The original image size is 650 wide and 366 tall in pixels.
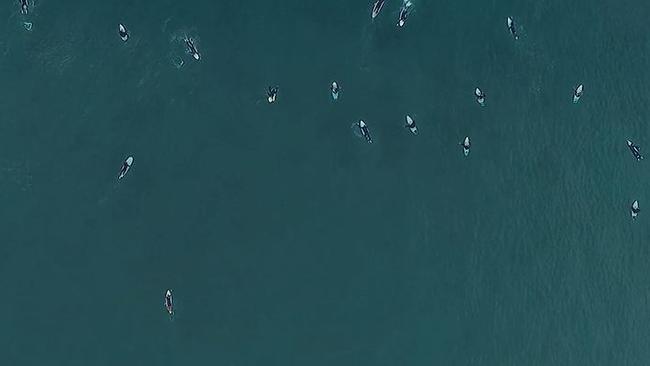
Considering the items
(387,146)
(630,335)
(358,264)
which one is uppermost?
(387,146)

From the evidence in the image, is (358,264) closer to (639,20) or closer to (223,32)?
(223,32)

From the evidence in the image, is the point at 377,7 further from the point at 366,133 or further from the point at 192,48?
the point at 192,48

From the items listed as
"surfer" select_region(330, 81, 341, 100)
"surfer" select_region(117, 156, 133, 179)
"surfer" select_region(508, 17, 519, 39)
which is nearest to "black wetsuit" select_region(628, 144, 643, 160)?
"surfer" select_region(508, 17, 519, 39)

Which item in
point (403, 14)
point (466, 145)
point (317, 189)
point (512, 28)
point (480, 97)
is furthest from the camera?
point (512, 28)

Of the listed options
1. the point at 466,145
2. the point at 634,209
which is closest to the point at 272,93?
the point at 466,145

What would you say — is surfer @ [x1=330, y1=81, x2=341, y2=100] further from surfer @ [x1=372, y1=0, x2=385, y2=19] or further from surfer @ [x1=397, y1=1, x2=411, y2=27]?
surfer @ [x1=397, y1=1, x2=411, y2=27]

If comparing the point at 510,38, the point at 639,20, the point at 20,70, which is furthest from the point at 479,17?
the point at 20,70

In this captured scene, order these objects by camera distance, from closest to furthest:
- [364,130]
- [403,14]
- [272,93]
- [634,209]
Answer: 1. [272,93]
2. [364,130]
3. [634,209]
4. [403,14]

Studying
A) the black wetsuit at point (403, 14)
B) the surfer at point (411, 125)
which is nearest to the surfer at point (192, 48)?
the black wetsuit at point (403, 14)
